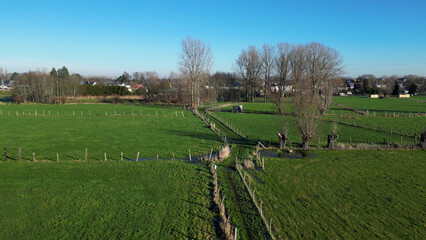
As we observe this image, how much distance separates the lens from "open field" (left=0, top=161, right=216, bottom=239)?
12.3m

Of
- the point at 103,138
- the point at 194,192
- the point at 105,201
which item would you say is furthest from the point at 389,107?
the point at 105,201

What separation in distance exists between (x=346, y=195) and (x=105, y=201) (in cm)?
1375

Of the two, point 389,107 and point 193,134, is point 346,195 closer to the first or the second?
point 193,134

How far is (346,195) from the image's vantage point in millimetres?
16406

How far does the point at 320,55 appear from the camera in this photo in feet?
256

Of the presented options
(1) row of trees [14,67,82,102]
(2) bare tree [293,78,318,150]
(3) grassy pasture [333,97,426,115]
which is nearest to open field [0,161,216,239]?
(2) bare tree [293,78,318,150]

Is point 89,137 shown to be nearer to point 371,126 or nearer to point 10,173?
point 10,173

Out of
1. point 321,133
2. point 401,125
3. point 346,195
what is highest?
point 321,133

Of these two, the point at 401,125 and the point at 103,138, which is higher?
the point at 401,125

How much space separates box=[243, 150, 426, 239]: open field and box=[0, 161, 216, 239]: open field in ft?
13.3

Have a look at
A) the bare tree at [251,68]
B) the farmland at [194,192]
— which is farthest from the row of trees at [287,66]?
the farmland at [194,192]

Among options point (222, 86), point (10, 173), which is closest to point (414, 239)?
point (10, 173)

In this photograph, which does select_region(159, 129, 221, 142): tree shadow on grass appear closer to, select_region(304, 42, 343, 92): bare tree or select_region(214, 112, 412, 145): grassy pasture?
select_region(214, 112, 412, 145): grassy pasture

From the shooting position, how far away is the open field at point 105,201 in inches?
484
